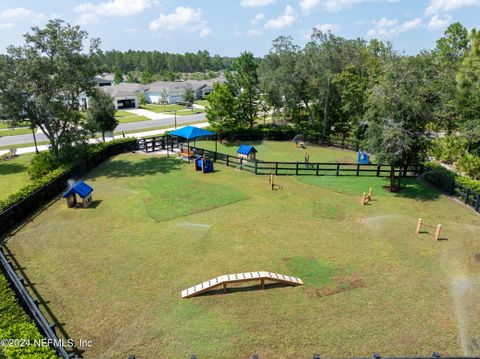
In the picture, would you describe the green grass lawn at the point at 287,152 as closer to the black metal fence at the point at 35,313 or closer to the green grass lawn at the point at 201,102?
the black metal fence at the point at 35,313

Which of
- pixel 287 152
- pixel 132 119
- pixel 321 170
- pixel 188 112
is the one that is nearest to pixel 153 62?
pixel 188 112

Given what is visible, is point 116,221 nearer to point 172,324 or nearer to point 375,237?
point 172,324

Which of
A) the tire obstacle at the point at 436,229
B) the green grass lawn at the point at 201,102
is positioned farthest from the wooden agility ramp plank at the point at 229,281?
the green grass lawn at the point at 201,102

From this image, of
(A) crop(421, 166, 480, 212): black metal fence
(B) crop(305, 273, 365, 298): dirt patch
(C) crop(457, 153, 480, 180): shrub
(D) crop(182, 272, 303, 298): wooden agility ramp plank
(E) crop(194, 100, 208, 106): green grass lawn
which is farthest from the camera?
(E) crop(194, 100, 208, 106): green grass lawn

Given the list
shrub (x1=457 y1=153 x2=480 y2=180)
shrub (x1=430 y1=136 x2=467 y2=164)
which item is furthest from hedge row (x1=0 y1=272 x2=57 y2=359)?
shrub (x1=430 y1=136 x2=467 y2=164)

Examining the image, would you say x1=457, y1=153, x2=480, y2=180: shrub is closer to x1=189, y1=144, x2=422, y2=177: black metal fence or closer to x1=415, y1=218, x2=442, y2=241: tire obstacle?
x1=189, y1=144, x2=422, y2=177: black metal fence

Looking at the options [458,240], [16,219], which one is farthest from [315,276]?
[16,219]
